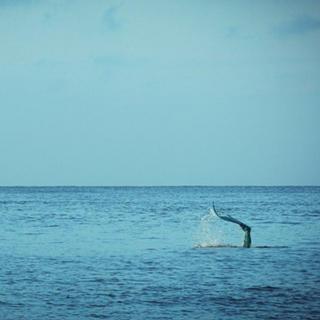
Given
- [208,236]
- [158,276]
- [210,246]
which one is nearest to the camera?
[158,276]

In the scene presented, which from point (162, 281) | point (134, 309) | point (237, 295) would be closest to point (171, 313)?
point (134, 309)

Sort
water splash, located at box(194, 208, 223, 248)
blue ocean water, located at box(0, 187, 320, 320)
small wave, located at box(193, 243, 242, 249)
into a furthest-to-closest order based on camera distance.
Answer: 1. water splash, located at box(194, 208, 223, 248)
2. small wave, located at box(193, 243, 242, 249)
3. blue ocean water, located at box(0, 187, 320, 320)

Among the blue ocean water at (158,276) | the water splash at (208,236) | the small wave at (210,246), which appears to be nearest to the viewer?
the blue ocean water at (158,276)

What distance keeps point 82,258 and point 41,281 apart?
731 centimetres

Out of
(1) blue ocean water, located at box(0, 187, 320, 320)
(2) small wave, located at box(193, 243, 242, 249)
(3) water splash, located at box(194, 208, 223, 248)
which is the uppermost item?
(3) water splash, located at box(194, 208, 223, 248)


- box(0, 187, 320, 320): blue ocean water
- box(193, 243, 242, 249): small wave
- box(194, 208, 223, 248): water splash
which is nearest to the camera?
box(0, 187, 320, 320): blue ocean water

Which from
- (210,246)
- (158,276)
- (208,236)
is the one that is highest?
(208,236)

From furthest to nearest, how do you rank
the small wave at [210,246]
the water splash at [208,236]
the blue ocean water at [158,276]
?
the water splash at [208,236], the small wave at [210,246], the blue ocean water at [158,276]

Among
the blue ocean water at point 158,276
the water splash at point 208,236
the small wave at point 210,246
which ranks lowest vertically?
the blue ocean water at point 158,276

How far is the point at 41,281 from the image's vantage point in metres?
24.7

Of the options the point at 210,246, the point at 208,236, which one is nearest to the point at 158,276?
the point at 210,246

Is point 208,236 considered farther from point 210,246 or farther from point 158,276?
point 158,276

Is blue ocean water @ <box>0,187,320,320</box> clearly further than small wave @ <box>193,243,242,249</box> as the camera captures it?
No

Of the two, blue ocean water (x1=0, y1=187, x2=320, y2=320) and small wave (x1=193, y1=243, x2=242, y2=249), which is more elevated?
small wave (x1=193, y1=243, x2=242, y2=249)
